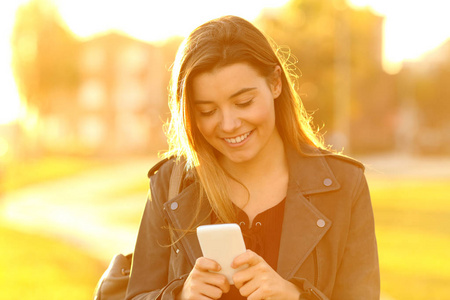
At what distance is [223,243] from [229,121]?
56 centimetres

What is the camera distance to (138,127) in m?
67.4

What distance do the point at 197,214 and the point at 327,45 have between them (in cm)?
3614

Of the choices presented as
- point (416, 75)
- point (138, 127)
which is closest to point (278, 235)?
point (416, 75)

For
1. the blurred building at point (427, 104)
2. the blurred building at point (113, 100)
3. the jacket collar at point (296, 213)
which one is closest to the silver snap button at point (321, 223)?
the jacket collar at point (296, 213)

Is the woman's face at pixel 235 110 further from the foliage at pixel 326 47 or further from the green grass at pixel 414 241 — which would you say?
the foliage at pixel 326 47

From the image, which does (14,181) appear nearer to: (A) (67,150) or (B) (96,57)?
(A) (67,150)

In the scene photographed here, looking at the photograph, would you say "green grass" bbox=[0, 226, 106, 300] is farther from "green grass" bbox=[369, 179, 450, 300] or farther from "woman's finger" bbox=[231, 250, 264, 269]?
"woman's finger" bbox=[231, 250, 264, 269]

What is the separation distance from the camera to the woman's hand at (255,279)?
8.28ft

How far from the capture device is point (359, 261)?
2803 millimetres

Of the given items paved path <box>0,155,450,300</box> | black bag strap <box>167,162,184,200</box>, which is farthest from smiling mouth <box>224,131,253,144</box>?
paved path <box>0,155,450,300</box>

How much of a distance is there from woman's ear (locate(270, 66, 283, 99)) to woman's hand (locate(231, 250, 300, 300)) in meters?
0.85

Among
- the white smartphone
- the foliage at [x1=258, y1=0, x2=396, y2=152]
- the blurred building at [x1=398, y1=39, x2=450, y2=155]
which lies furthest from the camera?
the blurred building at [x1=398, y1=39, x2=450, y2=155]

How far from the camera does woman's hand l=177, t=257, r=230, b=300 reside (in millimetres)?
2564

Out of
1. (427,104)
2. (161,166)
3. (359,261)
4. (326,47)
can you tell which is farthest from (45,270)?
(427,104)
